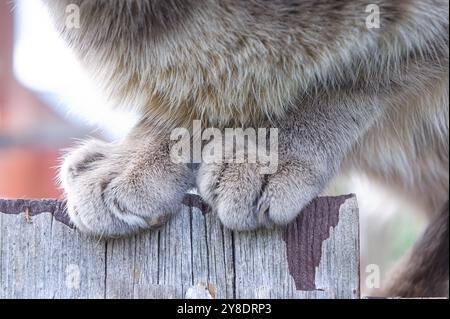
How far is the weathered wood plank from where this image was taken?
1047 mm

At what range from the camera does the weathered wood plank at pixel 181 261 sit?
1.05 meters

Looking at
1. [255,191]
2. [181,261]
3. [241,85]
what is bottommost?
[181,261]

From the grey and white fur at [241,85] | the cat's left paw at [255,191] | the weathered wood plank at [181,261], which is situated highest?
the grey and white fur at [241,85]

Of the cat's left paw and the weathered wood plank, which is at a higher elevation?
the cat's left paw

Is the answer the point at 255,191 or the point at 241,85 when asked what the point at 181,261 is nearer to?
the point at 255,191

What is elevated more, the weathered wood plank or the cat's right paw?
the cat's right paw

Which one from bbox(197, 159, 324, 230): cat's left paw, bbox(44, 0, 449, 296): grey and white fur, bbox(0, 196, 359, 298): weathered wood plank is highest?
bbox(44, 0, 449, 296): grey and white fur

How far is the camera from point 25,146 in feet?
10.9

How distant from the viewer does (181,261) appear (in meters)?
1.06

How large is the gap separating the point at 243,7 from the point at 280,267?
0.43m

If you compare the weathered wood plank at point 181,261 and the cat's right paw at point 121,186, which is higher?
the cat's right paw at point 121,186

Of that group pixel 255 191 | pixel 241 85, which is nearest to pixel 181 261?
pixel 255 191

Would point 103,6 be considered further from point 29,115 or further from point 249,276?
point 29,115

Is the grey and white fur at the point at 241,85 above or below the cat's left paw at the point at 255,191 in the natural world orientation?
above
